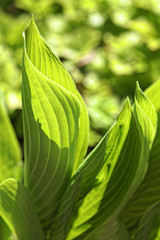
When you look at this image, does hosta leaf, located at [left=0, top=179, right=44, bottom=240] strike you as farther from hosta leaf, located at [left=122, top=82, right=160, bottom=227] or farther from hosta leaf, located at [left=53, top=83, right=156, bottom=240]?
hosta leaf, located at [left=122, top=82, right=160, bottom=227]

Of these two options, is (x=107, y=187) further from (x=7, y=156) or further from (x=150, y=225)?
(x=7, y=156)

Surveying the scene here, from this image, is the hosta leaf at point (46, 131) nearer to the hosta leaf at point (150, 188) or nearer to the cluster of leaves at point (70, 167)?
the cluster of leaves at point (70, 167)

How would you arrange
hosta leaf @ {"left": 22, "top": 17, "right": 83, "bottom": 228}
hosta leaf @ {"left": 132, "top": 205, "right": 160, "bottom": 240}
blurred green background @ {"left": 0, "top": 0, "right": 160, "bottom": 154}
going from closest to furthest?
hosta leaf @ {"left": 22, "top": 17, "right": 83, "bottom": 228} < hosta leaf @ {"left": 132, "top": 205, "right": 160, "bottom": 240} < blurred green background @ {"left": 0, "top": 0, "right": 160, "bottom": 154}

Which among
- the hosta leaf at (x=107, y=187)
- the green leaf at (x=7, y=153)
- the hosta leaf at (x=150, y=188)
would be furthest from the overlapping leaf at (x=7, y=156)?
the hosta leaf at (x=150, y=188)

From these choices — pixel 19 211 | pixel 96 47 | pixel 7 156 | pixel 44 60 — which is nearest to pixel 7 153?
pixel 7 156

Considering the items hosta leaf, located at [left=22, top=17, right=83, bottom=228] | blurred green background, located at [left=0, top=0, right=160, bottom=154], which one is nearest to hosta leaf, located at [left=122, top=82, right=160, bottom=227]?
hosta leaf, located at [left=22, top=17, right=83, bottom=228]

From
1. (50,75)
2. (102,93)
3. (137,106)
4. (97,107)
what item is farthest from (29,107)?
(102,93)

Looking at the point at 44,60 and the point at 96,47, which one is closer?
the point at 44,60
